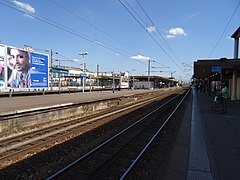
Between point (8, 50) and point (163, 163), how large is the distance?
1763 cm

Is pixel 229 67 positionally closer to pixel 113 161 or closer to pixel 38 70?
pixel 113 161

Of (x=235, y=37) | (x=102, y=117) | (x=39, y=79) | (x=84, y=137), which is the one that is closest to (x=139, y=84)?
(x=235, y=37)

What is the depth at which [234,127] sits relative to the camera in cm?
1005

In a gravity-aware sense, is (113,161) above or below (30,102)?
below

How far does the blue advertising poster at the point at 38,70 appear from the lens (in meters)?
23.0

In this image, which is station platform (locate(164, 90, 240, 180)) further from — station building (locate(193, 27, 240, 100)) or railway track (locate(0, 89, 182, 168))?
station building (locate(193, 27, 240, 100))

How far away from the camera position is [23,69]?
21.6 meters

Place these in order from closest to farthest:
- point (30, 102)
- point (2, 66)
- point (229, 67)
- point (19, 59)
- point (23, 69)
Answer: point (30, 102), point (229, 67), point (2, 66), point (19, 59), point (23, 69)

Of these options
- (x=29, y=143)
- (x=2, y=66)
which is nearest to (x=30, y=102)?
(x=2, y=66)

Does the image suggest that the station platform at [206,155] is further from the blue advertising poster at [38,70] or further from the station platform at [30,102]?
the blue advertising poster at [38,70]

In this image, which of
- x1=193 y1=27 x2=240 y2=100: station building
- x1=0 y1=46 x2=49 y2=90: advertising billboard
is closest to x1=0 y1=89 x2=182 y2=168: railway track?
x1=0 y1=46 x2=49 y2=90: advertising billboard

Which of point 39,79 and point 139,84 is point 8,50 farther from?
point 139,84

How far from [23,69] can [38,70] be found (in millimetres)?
2395

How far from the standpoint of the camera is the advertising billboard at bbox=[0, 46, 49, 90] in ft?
64.5
